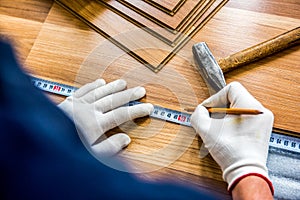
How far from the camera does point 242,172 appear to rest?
871 millimetres

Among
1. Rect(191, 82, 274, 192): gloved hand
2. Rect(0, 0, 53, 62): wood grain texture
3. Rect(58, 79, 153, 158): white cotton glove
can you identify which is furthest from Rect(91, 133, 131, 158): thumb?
Rect(0, 0, 53, 62): wood grain texture

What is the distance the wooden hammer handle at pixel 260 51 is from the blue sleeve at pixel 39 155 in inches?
20.7

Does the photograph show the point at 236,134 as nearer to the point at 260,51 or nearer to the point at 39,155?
the point at 260,51

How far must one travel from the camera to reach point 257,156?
0.90 meters

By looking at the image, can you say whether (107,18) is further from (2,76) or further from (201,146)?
(2,76)

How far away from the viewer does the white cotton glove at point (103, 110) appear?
973mm

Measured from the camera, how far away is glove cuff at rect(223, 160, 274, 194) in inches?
33.9

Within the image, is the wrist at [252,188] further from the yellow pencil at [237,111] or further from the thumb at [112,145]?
the thumb at [112,145]

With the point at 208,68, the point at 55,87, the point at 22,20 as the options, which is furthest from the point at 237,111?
the point at 22,20

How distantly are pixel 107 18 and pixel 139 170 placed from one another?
48 centimetres

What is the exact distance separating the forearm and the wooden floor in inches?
2.2

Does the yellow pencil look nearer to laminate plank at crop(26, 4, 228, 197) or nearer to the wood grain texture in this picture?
laminate plank at crop(26, 4, 228, 197)

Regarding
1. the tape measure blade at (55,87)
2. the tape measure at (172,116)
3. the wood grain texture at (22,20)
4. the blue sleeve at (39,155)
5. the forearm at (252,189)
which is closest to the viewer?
the blue sleeve at (39,155)

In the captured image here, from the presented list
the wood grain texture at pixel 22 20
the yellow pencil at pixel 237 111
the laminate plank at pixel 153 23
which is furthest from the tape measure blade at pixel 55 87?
the yellow pencil at pixel 237 111
